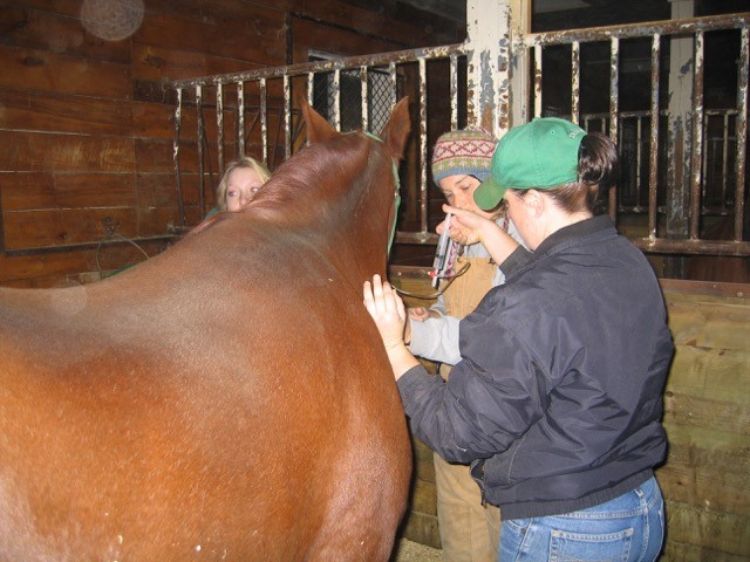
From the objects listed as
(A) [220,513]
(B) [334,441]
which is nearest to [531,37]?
(B) [334,441]

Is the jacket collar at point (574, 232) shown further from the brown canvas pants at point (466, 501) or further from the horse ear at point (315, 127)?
the horse ear at point (315, 127)

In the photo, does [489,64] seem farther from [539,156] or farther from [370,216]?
[539,156]

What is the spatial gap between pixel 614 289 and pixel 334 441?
28.2 inches

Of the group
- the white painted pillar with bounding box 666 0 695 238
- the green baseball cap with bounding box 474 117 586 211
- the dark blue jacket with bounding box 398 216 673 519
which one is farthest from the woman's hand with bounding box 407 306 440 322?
the white painted pillar with bounding box 666 0 695 238

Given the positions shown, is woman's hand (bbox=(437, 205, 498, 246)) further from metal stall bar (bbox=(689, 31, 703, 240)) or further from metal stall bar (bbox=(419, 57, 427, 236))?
metal stall bar (bbox=(689, 31, 703, 240))


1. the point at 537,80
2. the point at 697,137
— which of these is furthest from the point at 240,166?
the point at 697,137

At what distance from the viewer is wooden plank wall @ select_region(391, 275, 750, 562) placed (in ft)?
8.01

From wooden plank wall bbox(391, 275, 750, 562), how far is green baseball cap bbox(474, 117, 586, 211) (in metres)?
1.43

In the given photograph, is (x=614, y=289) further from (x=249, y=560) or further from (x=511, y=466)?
(x=249, y=560)

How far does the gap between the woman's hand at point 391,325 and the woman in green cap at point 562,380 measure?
0.05m

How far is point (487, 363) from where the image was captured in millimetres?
1295

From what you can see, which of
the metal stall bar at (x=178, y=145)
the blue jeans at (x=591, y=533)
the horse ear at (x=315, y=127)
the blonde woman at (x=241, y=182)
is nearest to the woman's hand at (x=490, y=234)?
the horse ear at (x=315, y=127)

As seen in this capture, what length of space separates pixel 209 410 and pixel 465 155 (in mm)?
1454

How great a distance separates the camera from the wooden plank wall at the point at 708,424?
8.01ft
